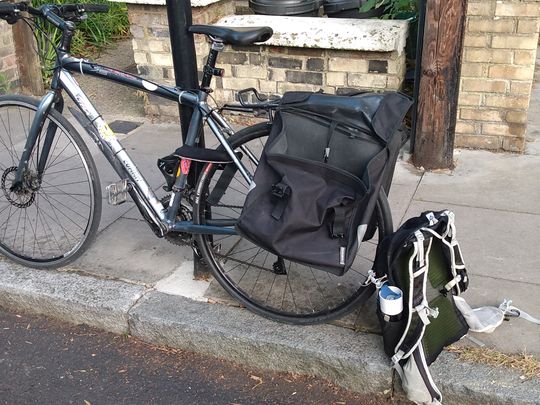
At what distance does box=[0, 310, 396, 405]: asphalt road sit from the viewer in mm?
2816

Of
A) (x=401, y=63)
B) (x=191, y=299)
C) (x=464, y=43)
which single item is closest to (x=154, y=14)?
(x=401, y=63)

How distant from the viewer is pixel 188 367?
9.91ft

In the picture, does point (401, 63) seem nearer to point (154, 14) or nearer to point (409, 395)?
point (154, 14)

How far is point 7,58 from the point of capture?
6102mm

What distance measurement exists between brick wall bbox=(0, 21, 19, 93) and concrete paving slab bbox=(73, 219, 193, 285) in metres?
2.93

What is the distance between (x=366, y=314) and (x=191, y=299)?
0.84m

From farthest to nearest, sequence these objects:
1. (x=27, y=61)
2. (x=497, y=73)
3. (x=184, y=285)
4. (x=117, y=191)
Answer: (x=27, y=61), (x=497, y=73), (x=184, y=285), (x=117, y=191)

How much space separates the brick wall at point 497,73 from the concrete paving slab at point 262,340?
2.34 m

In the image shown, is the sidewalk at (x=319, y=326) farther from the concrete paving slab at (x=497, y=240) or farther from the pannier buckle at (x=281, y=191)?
the pannier buckle at (x=281, y=191)

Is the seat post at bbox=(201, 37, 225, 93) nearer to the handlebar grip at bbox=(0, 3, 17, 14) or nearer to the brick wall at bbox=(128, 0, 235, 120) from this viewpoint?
the handlebar grip at bbox=(0, 3, 17, 14)

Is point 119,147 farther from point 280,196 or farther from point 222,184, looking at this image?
point 280,196

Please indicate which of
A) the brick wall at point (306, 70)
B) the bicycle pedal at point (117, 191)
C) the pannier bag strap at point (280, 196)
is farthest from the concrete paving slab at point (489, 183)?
the bicycle pedal at point (117, 191)

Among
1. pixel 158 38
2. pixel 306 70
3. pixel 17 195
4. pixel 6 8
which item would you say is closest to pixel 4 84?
pixel 158 38

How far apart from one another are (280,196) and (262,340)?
28.4 inches
